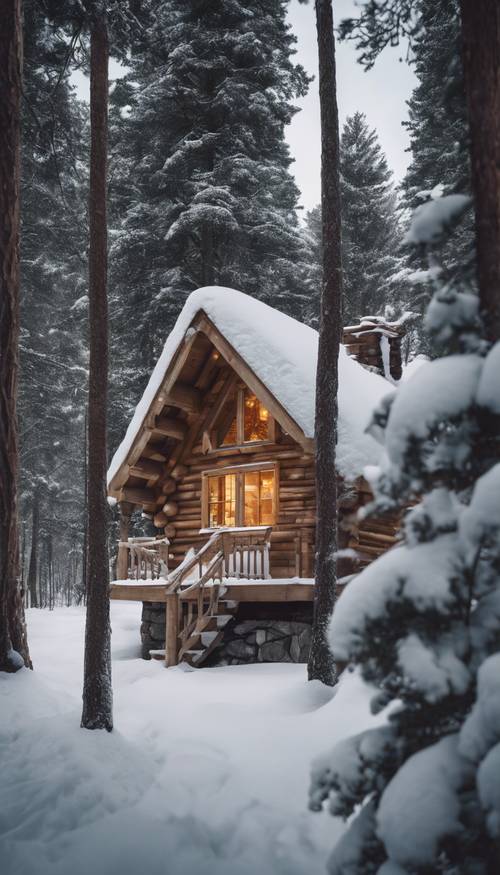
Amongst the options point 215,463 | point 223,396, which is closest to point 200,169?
point 223,396

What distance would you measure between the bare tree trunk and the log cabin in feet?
13.1

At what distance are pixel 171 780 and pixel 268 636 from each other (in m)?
6.31

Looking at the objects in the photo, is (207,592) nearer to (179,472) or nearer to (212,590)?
(212,590)

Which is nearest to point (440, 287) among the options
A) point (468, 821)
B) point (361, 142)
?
point (468, 821)

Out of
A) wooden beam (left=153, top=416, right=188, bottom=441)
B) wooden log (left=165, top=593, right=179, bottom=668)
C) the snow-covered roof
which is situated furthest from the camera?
wooden beam (left=153, top=416, right=188, bottom=441)

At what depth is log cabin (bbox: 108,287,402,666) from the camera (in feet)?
38.1

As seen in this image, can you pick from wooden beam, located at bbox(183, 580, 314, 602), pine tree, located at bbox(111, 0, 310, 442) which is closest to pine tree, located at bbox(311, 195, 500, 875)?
wooden beam, located at bbox(183, 580, 314, 602)

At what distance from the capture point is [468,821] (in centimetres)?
271

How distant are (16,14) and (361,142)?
82.4ft

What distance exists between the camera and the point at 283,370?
12.4 m

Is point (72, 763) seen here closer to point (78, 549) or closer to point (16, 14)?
point (16, 14)

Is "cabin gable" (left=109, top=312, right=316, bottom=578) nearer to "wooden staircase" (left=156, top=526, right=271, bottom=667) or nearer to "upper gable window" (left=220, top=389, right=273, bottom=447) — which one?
"upper gable window" (left=220, top=389, right=273, bottom=447)

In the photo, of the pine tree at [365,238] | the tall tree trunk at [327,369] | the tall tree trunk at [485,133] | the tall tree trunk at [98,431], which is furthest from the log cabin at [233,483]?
the pine tree at [365,238]

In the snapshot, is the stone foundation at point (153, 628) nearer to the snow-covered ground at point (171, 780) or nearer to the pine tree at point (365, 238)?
the snow-covered ground at point (171, 780)
